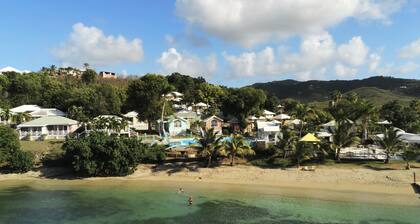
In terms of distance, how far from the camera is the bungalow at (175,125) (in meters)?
72.6

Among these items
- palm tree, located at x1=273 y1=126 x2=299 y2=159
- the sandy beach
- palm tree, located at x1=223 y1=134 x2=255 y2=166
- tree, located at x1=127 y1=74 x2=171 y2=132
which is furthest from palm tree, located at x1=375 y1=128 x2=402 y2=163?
tree, located at x1=127 y1=74 x2=171 y2=132

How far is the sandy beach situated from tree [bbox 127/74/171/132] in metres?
23.6

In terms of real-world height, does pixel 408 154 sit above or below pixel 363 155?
above

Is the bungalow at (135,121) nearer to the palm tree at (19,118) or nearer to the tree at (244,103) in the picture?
the tree at (244,103)

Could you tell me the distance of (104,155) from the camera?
152ft

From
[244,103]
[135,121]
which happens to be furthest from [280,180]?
[135,121]

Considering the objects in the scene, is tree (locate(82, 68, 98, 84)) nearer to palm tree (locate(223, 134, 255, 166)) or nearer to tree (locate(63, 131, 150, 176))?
tree (locate(63, 131, 150, 176))

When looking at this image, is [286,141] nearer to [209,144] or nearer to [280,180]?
[280,180]

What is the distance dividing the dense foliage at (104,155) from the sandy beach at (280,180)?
100cm

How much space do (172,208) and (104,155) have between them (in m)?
14.1

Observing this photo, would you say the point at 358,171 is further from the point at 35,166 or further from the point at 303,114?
the point at 35,166

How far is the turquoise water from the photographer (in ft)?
105

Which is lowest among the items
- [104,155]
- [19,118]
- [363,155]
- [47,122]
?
[363,155]

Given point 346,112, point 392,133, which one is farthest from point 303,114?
point 392,133
